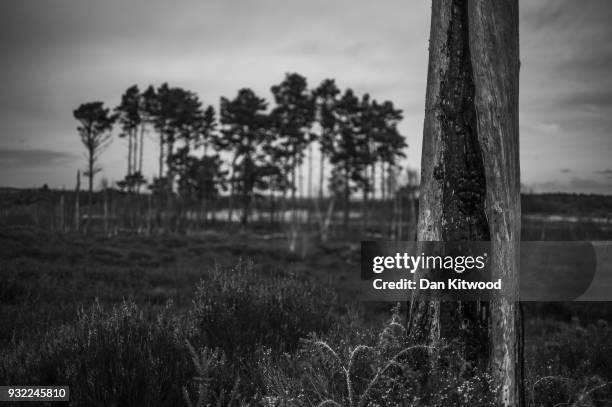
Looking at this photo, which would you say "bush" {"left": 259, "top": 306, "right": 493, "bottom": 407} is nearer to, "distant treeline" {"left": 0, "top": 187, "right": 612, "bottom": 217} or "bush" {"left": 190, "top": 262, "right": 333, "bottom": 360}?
"bush" {"left": 190, "top": 262, "right": 333, "bottom": 360}

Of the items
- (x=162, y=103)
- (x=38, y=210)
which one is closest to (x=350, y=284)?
(x=162, y=103)

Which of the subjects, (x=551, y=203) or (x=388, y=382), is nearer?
(x=388, y=382)

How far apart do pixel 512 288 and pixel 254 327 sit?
98.9 inches

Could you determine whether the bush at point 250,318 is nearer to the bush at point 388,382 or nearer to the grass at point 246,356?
the grass at point 246,356

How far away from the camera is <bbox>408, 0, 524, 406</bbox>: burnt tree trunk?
7.34 feet

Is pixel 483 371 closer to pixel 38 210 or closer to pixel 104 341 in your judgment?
pixel 104 341

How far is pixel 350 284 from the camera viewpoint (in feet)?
42.0

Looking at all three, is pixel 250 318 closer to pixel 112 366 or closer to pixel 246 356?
pixel 246 356

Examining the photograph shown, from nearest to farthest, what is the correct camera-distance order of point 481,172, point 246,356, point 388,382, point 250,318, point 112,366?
point 388,382 < point 481,172 < point 112,366 < point 246,356 < point 250,318

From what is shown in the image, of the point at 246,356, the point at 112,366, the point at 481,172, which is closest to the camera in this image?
the point at 481,172

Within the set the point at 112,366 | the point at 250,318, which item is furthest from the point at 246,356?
the point at 112,366

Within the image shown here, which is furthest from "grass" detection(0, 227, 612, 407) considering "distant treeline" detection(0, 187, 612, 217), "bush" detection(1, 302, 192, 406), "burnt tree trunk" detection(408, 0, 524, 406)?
"distant treeline" detection(0, 187, 612, 217)

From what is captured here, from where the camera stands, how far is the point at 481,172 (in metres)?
2.28

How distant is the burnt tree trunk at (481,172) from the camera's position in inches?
88.0
